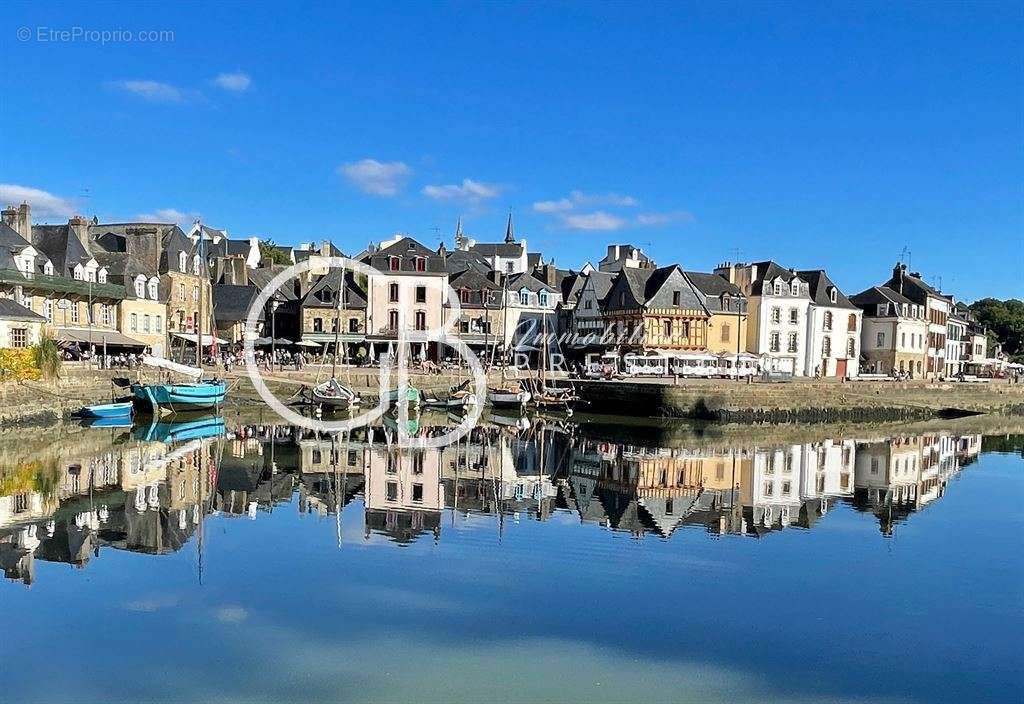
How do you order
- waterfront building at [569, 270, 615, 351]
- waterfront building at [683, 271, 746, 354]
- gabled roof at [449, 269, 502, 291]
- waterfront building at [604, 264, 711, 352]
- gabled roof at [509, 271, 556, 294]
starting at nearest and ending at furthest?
waterfront building at [604, 264, 711, 352], waterfront building at [683, 271, 746, 354], waterfront building at [569, 270, 615, 351], gabled roof at [449, 269, 502, 291], gabled roof at [509, 271, 556, 294]

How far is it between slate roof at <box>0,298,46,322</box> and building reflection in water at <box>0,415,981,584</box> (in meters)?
9.72

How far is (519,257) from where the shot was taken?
7956cm

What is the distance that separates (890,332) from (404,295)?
1444 inches

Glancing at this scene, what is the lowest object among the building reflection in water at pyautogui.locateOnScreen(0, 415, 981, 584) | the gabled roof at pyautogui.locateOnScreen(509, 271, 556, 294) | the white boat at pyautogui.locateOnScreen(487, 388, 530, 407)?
the building reflection in water at pyautogui.locateOnScreen(0, 415, 981, 584)

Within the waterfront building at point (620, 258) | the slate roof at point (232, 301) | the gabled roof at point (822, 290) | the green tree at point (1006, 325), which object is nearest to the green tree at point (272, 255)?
the slate roof at point (232, 301)

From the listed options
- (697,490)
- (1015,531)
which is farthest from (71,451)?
(1015,531)

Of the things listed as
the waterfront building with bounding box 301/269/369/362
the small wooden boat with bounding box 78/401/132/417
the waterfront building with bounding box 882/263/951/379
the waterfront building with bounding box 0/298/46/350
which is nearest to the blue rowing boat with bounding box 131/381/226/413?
the small wooden boat with bounding box 78/401/132/417

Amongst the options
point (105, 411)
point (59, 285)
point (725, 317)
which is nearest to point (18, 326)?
point (105, 411)

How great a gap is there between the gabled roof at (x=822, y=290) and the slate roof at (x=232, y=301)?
40680 mm

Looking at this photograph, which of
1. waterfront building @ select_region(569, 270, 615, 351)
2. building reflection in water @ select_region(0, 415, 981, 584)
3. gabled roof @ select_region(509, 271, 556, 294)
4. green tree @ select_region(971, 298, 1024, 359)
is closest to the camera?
building reflection in water @ select_region(0, 415, 981, 584)

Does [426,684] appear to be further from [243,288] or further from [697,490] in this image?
[243,288]

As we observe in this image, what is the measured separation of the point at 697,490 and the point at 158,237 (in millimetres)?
42508

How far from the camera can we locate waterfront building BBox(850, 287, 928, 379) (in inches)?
2542

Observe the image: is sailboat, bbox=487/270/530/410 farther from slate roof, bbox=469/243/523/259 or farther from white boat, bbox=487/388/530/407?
slate roof, bbox=469/243/523/259
